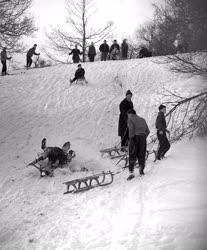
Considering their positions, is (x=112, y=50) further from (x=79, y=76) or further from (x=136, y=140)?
(x=136, y=140)

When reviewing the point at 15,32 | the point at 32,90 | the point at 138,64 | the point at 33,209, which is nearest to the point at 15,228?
the point at 33,209

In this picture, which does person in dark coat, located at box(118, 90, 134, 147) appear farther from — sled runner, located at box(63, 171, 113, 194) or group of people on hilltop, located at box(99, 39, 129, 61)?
group of people on hilltop, located at box(99, 39, 129, 61)

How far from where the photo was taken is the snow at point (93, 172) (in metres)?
5.79

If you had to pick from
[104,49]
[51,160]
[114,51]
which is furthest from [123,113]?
[104,49]

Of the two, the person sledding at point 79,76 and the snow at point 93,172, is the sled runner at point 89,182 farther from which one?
the person sledding at point 79,76

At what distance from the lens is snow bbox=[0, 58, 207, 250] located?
579 cm

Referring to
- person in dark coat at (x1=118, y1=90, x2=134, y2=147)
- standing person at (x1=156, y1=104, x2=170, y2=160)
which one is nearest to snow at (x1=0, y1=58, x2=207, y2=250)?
standing person at (x1=156, y1=104, x2=170, y2=160)

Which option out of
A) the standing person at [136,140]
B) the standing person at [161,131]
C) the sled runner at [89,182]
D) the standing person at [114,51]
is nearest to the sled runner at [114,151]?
the standing person at [161,131]

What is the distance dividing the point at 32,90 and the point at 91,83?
3.30 meters

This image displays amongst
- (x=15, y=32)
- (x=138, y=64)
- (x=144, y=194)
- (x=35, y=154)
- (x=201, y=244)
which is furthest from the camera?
(x=138, y=64)

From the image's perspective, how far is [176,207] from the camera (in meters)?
6.38

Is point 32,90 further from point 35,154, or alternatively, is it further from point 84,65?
point 35,154

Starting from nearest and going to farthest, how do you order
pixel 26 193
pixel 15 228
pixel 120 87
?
pixel 15 228 < pixel 26 193 < pixel 120 87

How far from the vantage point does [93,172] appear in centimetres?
1080
